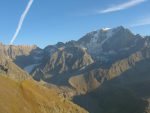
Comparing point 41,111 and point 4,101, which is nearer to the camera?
point 4,101

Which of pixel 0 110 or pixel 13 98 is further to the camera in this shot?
pixel 13 98

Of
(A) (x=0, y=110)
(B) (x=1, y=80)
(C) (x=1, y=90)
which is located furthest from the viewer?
(B) (x=1, y=80)

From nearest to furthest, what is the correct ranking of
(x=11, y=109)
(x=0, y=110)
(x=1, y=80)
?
(x=0, y=110)
(x=11, y=109)
(x=1, y=80)

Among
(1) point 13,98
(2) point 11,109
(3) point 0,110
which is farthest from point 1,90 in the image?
(3) point 0,110

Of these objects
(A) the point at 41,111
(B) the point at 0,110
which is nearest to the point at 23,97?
(A) the point at 41,111

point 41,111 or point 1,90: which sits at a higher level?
point 1,90

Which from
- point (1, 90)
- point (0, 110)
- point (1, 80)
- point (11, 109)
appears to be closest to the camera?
point (0, 110)

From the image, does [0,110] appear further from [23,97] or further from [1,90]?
[23,97]

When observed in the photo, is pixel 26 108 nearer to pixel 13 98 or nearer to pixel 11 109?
pixel 13 98

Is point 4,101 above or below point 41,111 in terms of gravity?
above

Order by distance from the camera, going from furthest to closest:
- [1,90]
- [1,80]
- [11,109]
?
[1,80] < [1,90] < [11,109]
